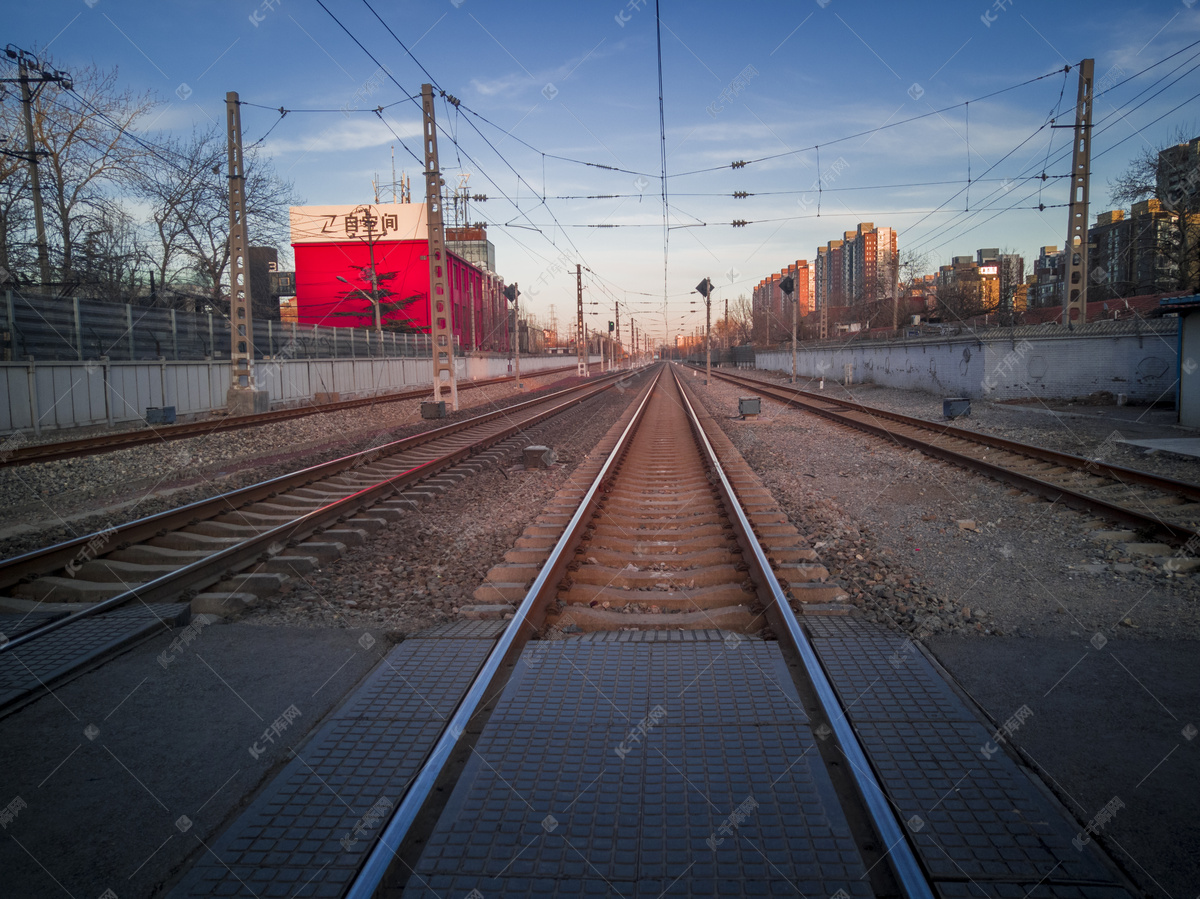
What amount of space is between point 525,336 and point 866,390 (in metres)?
69.7

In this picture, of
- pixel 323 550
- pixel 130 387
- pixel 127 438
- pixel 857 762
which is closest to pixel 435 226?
pixel 130 387

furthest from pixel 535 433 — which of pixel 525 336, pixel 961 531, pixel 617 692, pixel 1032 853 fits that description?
pixel 525 336

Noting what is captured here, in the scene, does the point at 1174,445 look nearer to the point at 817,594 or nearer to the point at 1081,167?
the point at 817,594

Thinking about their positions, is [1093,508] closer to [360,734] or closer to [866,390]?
[360,734]

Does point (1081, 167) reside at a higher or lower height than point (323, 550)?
higher

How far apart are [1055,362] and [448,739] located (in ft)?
81.2

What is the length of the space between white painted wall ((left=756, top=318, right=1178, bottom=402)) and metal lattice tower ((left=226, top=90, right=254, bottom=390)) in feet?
76.1

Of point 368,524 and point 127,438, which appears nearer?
point 368,524

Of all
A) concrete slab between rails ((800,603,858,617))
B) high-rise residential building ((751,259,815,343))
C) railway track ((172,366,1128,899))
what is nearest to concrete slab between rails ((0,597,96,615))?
railway track ((172,366,1128,899))

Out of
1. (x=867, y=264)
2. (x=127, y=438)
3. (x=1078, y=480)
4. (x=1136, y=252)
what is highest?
(x=867, y=264)

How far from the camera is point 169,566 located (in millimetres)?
5938

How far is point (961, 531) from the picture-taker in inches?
290

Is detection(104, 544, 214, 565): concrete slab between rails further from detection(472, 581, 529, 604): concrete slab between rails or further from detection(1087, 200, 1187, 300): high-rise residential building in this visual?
detection(1087, 200, 1187, 300): high-rise residential building

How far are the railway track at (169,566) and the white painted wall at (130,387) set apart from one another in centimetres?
940
